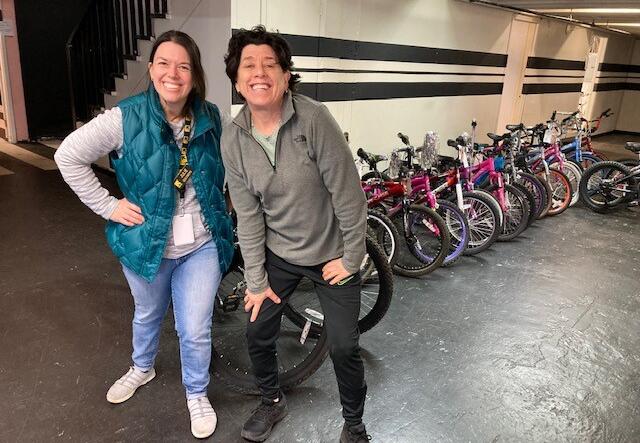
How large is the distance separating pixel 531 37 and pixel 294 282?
298 inches

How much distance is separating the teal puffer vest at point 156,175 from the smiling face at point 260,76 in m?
0.31

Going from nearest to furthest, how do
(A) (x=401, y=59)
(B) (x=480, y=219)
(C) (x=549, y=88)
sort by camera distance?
(B) (x=480, y=219)
(A) (x=401, y=59)
(C) (x=549, y=88)

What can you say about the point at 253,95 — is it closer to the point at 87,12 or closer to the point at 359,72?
the point at 359,72

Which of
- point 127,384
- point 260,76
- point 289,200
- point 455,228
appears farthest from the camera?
point 455,228

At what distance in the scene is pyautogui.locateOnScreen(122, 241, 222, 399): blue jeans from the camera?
71.8 inches

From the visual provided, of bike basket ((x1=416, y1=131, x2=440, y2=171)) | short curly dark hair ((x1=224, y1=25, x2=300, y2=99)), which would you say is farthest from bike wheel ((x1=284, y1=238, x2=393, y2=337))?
bike basket ((x1=416, y1=131, x2=440, y2=171))

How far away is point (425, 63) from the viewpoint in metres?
5.76

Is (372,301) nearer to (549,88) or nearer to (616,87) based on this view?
(549,88)

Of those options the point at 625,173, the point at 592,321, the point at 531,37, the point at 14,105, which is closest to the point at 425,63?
the point at 625,173

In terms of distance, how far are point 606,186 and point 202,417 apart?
4872 mm

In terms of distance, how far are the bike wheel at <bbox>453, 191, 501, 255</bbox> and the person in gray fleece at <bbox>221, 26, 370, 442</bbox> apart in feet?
7.88

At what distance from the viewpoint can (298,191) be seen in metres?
1.54

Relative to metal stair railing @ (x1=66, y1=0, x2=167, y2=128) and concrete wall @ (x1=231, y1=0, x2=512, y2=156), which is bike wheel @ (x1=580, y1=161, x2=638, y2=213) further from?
metal stair railing @ (x1=66, y1=0, x2=167, y2=128)

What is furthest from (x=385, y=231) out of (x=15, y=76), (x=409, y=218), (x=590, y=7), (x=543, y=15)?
(x=15, y=76)
